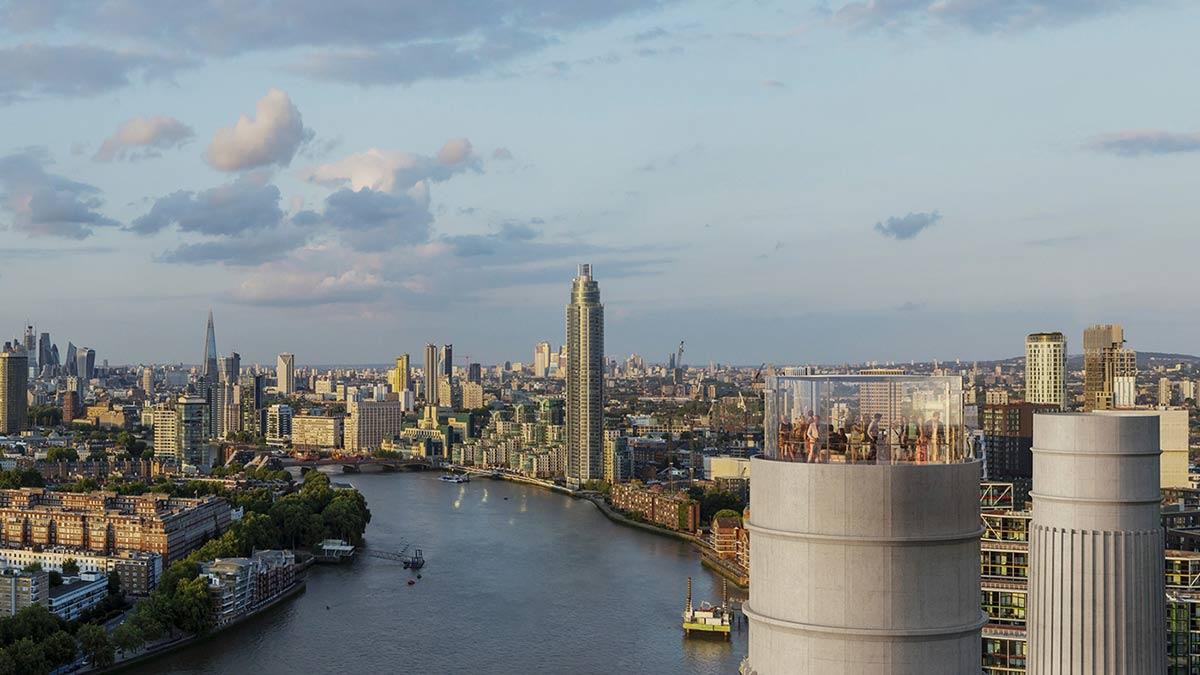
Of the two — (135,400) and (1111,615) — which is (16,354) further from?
(1111,615)

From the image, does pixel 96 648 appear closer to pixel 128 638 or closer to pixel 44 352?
pixel 128 638

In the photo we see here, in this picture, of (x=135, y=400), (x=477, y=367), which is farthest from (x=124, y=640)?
(x=477, y=367)

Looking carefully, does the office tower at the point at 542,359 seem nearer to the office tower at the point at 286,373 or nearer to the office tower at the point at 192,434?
the office tower at the point at 286,373

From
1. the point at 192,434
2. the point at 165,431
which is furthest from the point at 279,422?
the point at 192,434

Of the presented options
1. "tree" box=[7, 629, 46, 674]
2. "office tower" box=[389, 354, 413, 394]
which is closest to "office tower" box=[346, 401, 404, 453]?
"office tower" box=[389, 354, 413, 394]

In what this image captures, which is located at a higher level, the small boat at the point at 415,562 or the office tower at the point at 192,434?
the office tower at the point at 192,434

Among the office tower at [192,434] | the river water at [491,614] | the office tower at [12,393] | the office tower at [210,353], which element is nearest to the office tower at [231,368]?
the office tower at [210,353]
